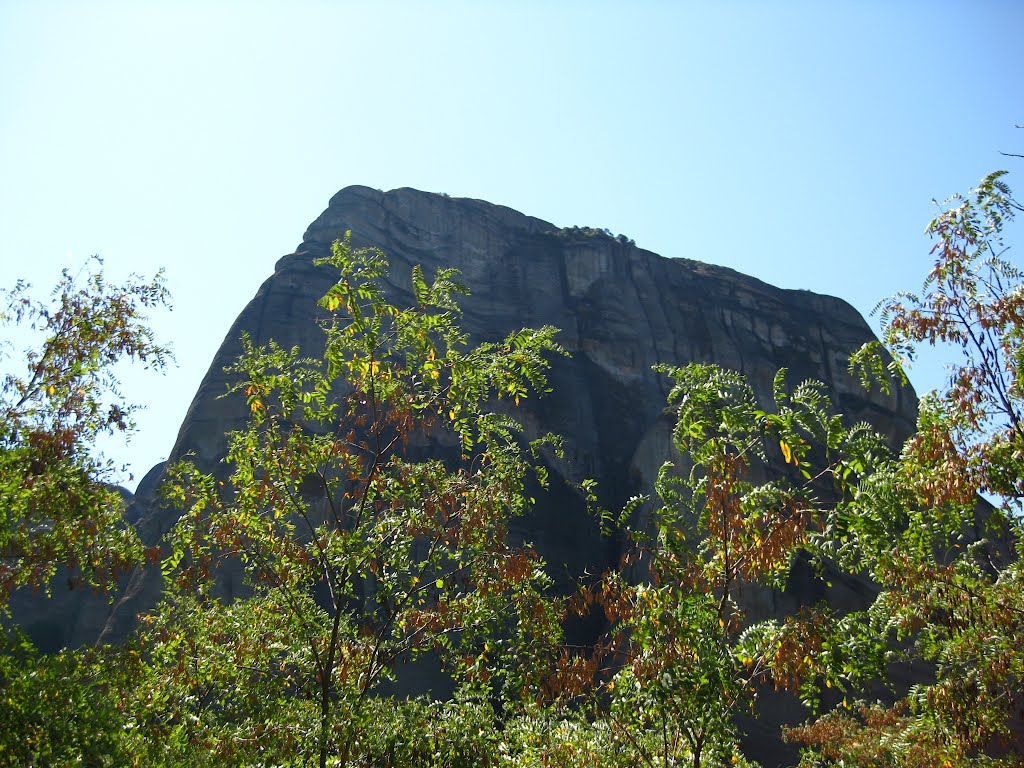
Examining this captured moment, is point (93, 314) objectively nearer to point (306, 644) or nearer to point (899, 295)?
point (306, 644)

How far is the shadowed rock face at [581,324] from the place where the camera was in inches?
1533

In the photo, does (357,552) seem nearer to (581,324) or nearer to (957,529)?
(957,529)

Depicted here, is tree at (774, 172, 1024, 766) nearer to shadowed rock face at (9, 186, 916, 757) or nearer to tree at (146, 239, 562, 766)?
tree at (146, 239, 562, 766)

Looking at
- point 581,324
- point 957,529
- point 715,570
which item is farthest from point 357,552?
point 581,324

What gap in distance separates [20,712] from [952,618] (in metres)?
7.47

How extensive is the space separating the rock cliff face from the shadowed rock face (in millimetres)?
87

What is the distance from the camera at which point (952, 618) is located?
736 centimetres

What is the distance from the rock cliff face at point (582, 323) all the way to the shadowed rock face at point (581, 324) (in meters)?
0.09

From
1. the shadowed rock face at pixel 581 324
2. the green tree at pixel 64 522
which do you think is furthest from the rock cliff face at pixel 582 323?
the green tree at pixel 64 522

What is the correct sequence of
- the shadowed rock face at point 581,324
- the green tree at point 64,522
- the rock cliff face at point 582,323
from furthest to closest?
the rock cliff face at point 582,323 < the shadowed rock face at point 581,324 < the green tree at point 64,522

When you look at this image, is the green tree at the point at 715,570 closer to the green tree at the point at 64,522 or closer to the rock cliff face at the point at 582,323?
the green tree at the point at 64,522

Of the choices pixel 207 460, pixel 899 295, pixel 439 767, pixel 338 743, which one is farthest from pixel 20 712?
pixel 207 460

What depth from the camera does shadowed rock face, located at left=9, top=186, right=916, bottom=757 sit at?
3894 centimetres

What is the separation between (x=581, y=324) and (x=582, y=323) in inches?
4.3
